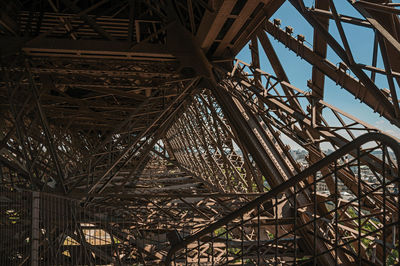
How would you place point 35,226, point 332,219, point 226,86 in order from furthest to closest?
1. point 226,86
2. point 332,219
3. point 35,226

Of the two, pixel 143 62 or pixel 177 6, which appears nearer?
pixel 177 6

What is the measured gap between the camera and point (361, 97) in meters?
7.37

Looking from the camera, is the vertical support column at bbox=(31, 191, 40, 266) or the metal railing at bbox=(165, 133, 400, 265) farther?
the vertical support column at bbox=(31, 191, 40, 266)

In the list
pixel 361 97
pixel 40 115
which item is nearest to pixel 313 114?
pixel 361 97

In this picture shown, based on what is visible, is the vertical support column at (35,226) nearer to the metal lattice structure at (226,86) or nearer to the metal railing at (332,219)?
Answer: the metal lattice structure at (226,86)

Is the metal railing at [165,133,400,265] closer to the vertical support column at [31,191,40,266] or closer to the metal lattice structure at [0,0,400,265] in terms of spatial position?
the metal lattice structure at [0,0,400,265]

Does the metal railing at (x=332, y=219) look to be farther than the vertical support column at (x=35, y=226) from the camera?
No

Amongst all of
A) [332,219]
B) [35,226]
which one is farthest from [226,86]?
[35,226]

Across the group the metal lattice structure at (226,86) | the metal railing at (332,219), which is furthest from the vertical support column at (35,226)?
the metal railing at (332,219)

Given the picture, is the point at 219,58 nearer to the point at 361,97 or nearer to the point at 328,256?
the point at 361,97

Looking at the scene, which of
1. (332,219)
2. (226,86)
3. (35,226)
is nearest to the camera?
(35,226)

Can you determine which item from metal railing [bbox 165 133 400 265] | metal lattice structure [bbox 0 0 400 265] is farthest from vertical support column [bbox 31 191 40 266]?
metal railing [bbox 165 133 400 265]

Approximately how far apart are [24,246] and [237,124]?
19.7ft

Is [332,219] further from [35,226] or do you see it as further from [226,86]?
[35,226]
